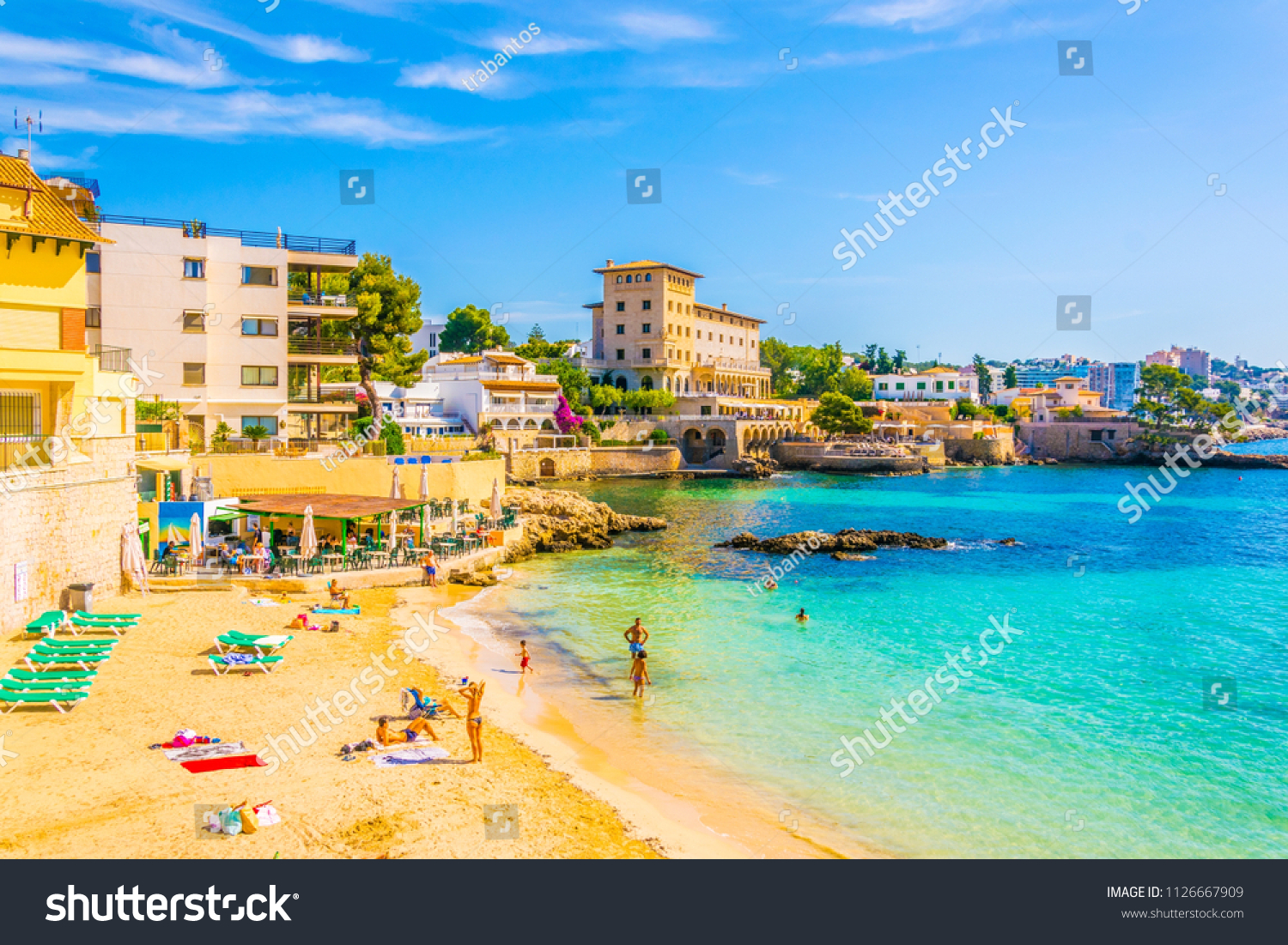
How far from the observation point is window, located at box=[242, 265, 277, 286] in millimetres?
36188

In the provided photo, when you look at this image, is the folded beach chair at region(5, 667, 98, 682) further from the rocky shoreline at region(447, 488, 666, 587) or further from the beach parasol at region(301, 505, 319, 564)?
the rocky shoreline at region(447, 488, 666, 587)

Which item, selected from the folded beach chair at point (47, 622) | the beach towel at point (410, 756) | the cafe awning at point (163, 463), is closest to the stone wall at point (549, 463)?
the cafe awning at point (163, 463)

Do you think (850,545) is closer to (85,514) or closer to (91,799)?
(85,514)

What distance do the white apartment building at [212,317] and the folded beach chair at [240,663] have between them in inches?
822

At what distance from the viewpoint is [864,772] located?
13.8 meters

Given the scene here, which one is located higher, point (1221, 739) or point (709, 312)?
point (709, 312)

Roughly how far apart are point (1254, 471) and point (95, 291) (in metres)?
117

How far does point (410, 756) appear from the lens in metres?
12.6

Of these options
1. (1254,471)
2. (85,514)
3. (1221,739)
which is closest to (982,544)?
(1221,739)

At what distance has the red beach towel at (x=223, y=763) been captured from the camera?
1148 centimetres

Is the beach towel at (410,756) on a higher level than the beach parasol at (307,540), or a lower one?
lower

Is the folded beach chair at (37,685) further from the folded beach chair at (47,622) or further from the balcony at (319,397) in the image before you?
the balcony at (319,397)

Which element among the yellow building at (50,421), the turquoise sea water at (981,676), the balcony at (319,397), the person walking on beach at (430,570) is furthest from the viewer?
the balcony at (319,397)

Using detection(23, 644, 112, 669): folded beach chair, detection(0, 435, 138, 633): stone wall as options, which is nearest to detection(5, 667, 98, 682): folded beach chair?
detection(23, 644, 112, 669): folded beach chair
